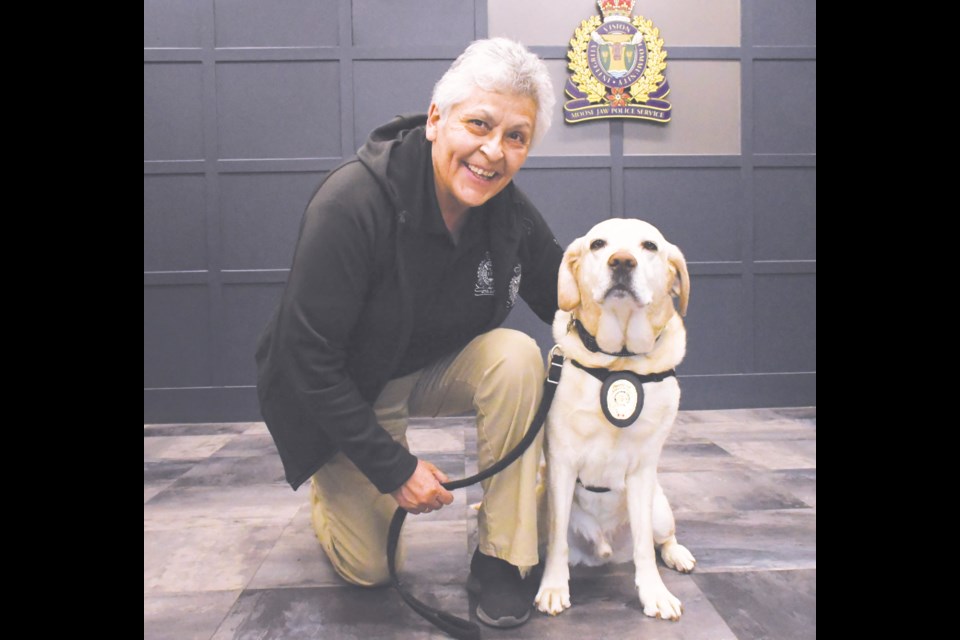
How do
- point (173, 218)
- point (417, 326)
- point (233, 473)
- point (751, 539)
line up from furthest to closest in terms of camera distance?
point (173, 218)
point (233, 473)
point (751, 539)
point (417, 326)

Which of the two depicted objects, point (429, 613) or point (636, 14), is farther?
point (636, 14)

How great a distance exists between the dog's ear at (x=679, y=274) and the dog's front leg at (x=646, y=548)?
0.42 m

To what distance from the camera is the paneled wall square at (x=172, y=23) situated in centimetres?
344

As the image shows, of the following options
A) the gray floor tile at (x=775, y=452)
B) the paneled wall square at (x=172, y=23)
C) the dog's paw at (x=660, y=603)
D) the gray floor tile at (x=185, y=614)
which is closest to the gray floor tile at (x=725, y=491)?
the gray floor tile at (x=775, y=452)

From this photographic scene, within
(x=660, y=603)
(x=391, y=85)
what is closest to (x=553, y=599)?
(x=660, y=603)

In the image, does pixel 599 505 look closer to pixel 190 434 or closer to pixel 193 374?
pixel 190 434

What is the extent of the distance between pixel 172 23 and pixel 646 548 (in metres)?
3.54

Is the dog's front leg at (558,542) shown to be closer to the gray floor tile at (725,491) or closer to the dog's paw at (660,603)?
the dog's paw at (660,603)

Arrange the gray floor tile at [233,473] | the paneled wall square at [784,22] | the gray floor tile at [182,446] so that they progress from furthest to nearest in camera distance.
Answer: the paneled wall square at [784,22] → the gray floor tile at [182,446] → the gray floor tile at [233,473]

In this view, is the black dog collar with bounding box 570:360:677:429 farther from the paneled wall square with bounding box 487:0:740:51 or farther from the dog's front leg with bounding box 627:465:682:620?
the paneled wall square with bounding box 487:0:740:51

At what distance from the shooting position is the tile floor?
146cm

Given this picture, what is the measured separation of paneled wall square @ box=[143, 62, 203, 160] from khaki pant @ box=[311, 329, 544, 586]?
8.21ft

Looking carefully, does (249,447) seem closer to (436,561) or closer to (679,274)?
(436,561)

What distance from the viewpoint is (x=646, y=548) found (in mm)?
1499
